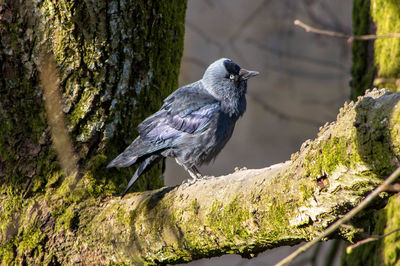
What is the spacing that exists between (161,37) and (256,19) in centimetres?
624

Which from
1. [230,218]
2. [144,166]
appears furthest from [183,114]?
[230,218]

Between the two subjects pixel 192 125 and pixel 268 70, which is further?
pixel 268 70

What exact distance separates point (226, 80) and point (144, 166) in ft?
3.63

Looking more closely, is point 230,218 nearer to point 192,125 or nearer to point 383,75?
point 192,125

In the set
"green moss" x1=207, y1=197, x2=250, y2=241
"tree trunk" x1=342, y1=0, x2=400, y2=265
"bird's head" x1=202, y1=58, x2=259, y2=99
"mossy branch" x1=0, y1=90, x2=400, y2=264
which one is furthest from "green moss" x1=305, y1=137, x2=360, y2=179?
"bird's head" x1=202, y1=58, x2=259, y2=99

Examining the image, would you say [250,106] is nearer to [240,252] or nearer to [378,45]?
[378,45]

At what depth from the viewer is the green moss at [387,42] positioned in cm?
320

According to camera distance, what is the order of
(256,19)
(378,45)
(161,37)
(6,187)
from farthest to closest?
(256,19), (378,45), (161,37), (6,187)

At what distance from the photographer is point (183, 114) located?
3443 millimetres

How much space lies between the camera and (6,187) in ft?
8.91

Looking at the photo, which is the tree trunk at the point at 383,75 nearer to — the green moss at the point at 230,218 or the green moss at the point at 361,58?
the green moss at the point at 361,58

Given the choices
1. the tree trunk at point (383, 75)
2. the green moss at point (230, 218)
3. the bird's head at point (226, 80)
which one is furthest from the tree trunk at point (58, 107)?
the tree trunk at point (383, 75)

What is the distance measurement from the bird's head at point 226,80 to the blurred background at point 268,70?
478cm

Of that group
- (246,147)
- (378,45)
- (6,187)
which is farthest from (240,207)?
(246,147)
